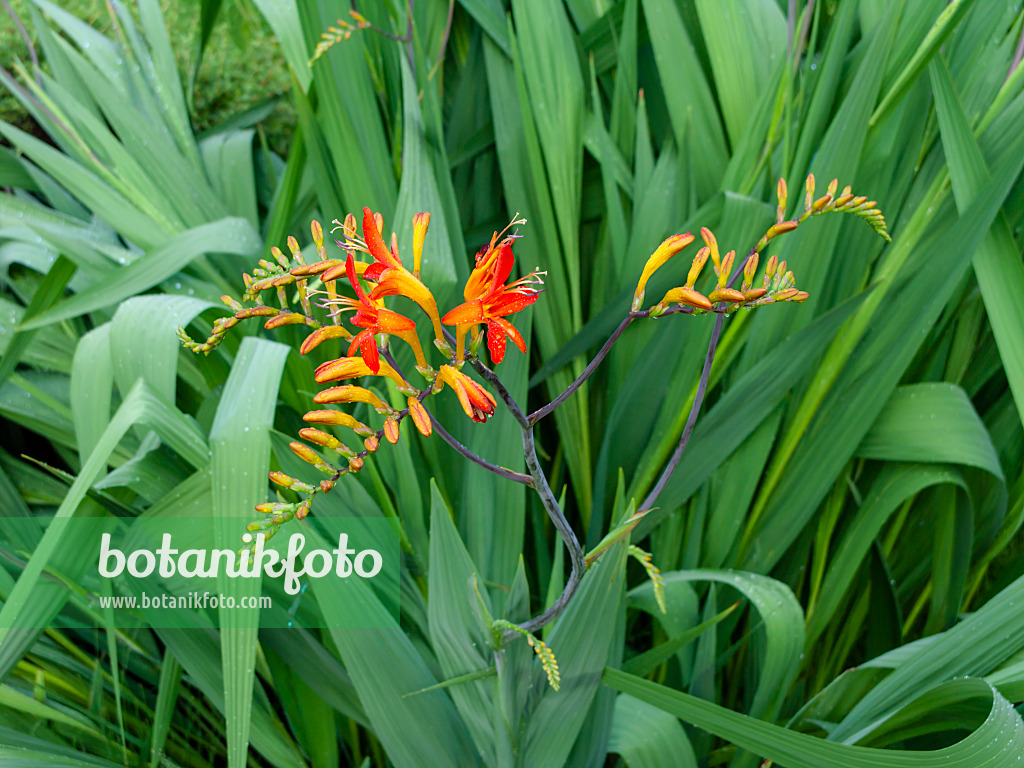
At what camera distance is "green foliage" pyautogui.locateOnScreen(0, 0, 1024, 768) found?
407 mm

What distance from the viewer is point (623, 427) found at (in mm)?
523

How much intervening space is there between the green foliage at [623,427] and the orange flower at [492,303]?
6.7 inches

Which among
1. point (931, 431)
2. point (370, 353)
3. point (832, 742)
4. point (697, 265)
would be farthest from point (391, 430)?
point (931, 431)

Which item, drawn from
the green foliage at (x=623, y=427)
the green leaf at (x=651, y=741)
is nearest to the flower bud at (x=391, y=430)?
the green foliage at (x=623, y=427)

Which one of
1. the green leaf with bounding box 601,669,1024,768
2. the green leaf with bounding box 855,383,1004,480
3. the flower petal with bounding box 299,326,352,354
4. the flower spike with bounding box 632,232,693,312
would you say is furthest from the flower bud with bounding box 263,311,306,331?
the green leaf with bounding box 855,383,1004,480

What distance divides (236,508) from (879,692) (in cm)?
38

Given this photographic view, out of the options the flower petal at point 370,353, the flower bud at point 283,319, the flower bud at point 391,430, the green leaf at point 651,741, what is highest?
the flower bud at point 283,319

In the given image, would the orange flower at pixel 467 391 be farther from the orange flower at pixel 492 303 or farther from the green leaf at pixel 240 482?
the green leaf at pixel 240 482

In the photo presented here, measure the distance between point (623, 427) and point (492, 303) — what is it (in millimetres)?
315

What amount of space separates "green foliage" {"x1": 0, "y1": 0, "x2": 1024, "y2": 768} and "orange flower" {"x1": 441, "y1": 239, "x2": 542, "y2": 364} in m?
0.17

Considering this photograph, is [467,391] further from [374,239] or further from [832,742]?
[832,742]

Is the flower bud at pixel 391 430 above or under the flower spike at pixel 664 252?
under

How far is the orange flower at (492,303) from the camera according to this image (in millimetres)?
219

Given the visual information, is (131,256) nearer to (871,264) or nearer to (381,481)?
(381,481)
